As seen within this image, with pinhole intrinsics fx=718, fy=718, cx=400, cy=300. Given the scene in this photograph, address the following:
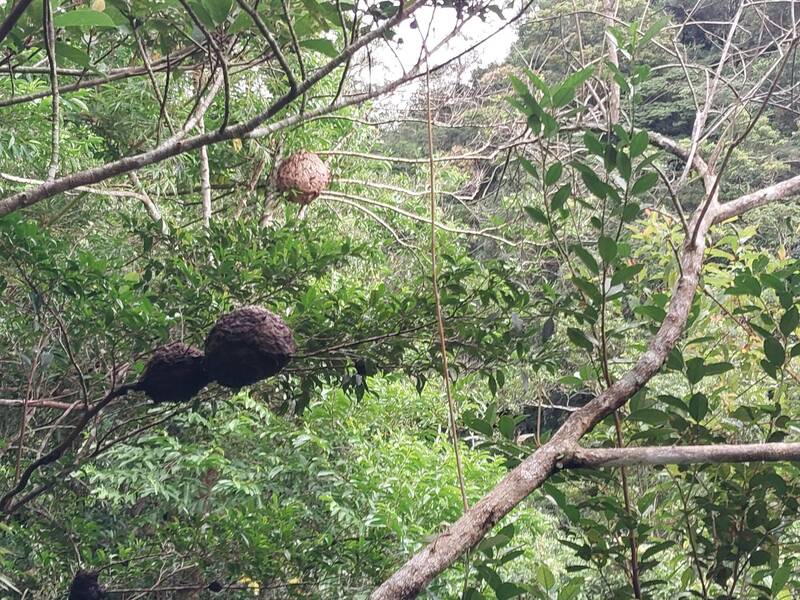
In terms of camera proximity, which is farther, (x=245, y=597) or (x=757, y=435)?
(x=245, y=597)

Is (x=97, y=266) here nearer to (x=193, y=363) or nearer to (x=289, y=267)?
(x=193, y=363)

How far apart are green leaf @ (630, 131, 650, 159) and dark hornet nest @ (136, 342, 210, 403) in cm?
75

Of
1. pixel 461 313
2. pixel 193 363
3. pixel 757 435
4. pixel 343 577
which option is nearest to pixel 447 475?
pixel 343 577

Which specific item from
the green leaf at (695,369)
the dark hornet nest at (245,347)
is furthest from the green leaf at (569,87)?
the dark hornet nest at (245,347)

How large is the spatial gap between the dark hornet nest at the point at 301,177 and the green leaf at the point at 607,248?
2.44 metres

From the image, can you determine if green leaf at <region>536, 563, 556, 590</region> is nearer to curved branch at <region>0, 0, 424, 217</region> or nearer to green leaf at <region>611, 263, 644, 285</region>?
green leaf at <region>611, 263, 644, 285</region>

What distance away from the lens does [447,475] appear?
7.75 ft

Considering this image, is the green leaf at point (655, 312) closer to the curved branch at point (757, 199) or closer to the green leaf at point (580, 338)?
the green leaf at point (580, 338)

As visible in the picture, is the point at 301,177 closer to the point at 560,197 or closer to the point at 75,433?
the point at 75,433

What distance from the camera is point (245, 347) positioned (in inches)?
44.9

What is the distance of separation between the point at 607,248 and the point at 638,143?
15 centimetres

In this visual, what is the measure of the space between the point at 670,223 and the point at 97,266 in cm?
158

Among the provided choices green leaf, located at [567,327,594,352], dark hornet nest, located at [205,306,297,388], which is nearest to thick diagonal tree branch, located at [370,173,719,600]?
green leaf, located at [567,327,594,352]

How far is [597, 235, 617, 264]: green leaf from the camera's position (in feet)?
3.23
